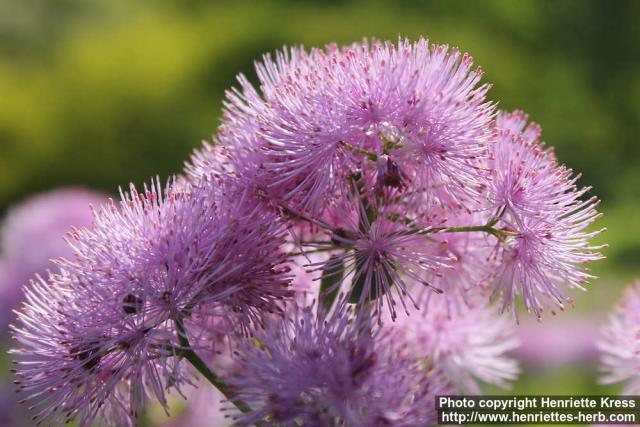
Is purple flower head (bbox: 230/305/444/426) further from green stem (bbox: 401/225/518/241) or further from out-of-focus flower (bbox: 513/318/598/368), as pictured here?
out-of-focus flower (bbox: 513/318/598/368)

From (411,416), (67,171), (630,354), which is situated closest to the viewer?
(411,416)

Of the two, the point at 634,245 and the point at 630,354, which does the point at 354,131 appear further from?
the point at 634,245

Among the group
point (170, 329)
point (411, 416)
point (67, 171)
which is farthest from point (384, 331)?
point (67, 171)

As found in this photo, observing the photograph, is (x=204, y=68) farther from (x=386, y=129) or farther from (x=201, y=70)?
(x=386, y=129)

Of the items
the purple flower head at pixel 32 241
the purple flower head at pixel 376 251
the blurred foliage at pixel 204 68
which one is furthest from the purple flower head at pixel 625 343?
the blurred foliage at pixel 204 68

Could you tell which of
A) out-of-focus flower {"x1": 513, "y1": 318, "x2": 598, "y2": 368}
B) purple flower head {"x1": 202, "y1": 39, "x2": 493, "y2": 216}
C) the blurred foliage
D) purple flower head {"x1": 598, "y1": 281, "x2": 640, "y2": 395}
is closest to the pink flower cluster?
purple flower head {"x1": 202, "y1": 39, "x2": 493, "y2": 216}

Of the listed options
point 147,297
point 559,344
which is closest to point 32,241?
point 147,297
